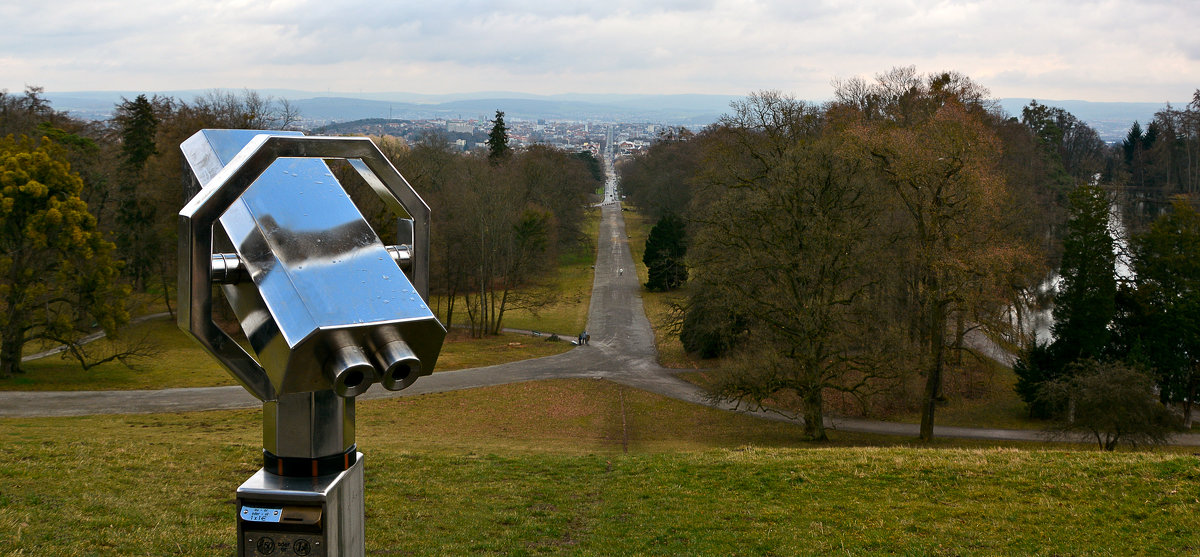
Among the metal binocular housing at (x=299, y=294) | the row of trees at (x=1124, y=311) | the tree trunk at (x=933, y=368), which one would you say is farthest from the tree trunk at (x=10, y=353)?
the row of trees at (x=1124, y=311)

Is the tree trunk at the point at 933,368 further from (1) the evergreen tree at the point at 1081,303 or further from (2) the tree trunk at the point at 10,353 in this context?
(2) the tree trunk at the point at 10,353

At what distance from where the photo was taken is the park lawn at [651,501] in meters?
9.12

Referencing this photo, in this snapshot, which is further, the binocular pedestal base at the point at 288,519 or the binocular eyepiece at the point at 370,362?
the binocular pedestal base at the point at 288,519

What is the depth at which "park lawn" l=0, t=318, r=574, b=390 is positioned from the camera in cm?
3072

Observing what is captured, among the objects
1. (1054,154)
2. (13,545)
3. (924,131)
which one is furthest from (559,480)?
(1054,154)

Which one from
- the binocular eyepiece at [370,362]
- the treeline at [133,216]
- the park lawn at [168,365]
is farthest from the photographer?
the park lawn at [168,365]

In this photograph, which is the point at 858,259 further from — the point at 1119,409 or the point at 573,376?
the point at 573,376

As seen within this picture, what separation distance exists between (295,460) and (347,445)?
0.23 metres

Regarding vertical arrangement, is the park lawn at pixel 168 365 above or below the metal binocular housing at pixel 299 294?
below

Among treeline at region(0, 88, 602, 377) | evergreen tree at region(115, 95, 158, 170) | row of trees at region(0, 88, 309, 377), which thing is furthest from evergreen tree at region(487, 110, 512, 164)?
evergreen tree at region(115, 95, 158, 170)

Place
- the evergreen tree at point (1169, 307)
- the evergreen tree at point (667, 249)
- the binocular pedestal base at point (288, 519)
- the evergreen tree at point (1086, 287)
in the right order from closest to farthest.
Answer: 1. the binocular pedestal base at point (288, 519)
2. the evergreen tree at point (1086, 287)
3. the evergreen tree at point (1169, 307)
4. the evergreen tree at point (667, 249)

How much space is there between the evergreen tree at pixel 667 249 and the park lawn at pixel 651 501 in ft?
144

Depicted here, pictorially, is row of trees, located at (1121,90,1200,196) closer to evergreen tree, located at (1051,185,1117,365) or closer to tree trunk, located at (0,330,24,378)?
evergreen tree, located at (1051,185,1117,365)

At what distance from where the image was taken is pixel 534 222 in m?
51.5
